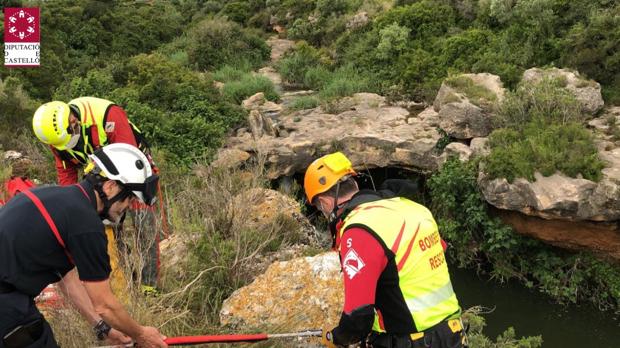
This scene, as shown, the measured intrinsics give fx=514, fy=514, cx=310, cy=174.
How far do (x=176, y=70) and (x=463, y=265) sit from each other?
26.2 ft

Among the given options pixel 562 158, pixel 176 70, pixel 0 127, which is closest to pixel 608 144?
pixel 562 158

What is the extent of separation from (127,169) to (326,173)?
1.03m

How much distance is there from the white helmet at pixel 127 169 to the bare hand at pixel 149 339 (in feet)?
2.44

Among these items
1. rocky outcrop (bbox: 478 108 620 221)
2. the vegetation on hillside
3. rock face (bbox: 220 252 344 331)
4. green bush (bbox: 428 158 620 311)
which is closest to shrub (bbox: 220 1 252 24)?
the vegetation on hillside

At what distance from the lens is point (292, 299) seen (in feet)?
13.4

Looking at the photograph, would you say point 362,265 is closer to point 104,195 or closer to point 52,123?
point 104,195

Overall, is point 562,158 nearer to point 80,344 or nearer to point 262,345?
point 262,345

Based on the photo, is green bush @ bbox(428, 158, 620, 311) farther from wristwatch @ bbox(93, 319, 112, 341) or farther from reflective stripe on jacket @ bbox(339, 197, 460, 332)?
wristwatch @ bbox(93, 319, 112, 341)

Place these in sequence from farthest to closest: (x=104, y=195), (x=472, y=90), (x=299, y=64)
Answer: (x=299, y=64) → (x=472, y=90) → (x=104, y=195)

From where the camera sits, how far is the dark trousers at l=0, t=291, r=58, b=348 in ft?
7.86

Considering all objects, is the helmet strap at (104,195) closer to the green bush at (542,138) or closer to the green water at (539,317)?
the green water at (539,317)

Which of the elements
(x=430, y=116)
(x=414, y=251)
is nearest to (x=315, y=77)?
(x=430, y=116)

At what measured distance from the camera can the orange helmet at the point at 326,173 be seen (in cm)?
279

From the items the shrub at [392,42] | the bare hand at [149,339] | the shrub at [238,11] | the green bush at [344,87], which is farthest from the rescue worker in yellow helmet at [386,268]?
the shrub at [238,11]
